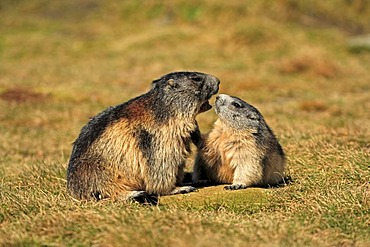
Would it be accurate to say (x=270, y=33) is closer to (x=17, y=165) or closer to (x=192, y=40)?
(x=192, y=40)

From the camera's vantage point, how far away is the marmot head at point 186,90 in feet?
20.8

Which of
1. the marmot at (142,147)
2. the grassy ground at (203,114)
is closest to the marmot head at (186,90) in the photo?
the marmot at (142,147)

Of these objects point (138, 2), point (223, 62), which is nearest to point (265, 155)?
point (223, 62)

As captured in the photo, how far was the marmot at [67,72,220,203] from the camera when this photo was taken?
6.14 metres

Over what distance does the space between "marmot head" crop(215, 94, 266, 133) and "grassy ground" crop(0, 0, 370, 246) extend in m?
0.83

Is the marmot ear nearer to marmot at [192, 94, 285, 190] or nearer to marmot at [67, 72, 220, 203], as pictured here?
marmot at [67, 72, 220, 203]

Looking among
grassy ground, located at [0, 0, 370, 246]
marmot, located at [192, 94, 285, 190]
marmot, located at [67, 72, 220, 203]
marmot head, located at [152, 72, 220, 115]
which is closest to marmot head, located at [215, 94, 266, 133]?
marmot, located at [192, 94, 285, 190]

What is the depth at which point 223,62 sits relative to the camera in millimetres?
24922

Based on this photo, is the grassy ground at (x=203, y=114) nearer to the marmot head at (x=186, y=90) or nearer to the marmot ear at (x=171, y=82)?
the marmot head at (x=186, y=90)

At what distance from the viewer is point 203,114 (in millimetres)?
14805

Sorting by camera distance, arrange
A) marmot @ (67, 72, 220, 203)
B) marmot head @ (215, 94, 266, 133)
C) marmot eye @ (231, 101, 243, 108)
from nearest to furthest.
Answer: marmot @ (67, 72, 220, 203) < marmot head @ (215, 94, 266, 133) < marmot eye @ (231, 101, 243, 108)

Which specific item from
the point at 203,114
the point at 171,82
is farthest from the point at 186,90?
the point at 203,114

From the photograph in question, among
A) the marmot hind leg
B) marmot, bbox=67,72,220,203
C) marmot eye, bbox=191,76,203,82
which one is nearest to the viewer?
the marmot hind leg

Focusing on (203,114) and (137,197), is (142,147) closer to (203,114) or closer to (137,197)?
(137,197)
